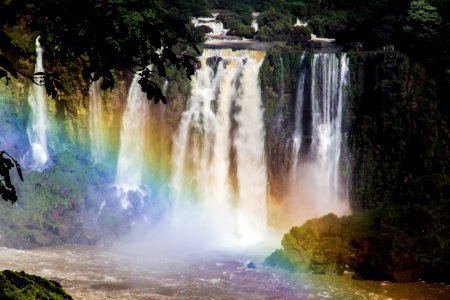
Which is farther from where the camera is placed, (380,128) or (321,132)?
(321,132)

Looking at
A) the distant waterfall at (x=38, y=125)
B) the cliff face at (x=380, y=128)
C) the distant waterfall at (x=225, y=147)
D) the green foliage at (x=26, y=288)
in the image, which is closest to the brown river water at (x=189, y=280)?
the distant waterfall at (x=225, y=147)

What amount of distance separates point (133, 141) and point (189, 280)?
→ 377 inches

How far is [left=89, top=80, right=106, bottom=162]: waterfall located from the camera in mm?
25953

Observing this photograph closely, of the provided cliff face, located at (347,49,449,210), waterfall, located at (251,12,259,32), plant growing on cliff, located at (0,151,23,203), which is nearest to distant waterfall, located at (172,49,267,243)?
cliff face, located at (347,49,449,210)

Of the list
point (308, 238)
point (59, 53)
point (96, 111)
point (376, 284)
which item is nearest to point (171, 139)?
point (96, 111)

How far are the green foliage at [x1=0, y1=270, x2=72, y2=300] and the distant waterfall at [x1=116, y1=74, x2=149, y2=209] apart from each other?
69.3 ft

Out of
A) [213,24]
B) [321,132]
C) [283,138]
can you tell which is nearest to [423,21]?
[321,132]

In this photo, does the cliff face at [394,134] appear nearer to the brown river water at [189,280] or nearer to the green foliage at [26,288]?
the brown river water at [189,280]

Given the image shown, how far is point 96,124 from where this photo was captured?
26109 mm

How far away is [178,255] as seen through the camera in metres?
21.7

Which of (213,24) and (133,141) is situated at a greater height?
(213,24)

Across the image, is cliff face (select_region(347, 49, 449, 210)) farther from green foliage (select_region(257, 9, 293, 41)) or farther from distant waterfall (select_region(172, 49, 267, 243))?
green foliage (select_region(257, 9, 293, 41))

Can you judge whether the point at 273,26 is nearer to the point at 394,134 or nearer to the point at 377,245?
the point at 394,134

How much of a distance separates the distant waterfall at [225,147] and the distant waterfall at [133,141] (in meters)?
1.55
